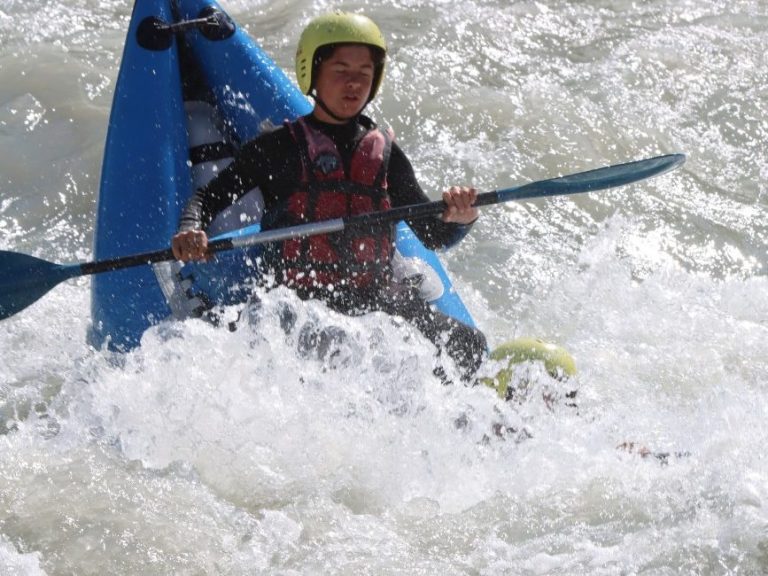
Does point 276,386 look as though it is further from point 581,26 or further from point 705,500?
point 581,26

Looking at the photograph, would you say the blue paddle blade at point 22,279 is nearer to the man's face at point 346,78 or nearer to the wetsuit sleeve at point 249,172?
the wetsuit sleeve at point 249,172

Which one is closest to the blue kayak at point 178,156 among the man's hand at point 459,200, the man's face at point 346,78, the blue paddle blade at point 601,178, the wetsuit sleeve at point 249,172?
the wetsuit sleeve at point 249,172

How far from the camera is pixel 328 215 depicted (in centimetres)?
341

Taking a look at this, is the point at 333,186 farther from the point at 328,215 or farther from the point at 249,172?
the point at 249,172

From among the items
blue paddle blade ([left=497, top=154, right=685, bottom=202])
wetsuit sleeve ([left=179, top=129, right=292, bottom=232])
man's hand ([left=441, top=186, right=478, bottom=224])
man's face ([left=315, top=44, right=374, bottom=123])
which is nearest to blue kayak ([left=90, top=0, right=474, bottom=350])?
wetsuit sleeve ([left=179, top=129, right=292, bottom=232])

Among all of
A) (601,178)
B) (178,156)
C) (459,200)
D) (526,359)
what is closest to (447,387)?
(526,359)

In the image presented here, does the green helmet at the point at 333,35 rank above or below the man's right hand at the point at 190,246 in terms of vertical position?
above

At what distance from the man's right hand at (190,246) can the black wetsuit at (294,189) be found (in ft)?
0.38

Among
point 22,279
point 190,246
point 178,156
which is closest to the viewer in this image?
point 190,246

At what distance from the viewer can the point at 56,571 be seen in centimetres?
287

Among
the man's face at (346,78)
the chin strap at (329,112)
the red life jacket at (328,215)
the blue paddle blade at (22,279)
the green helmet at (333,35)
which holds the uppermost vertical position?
the green helmet at (333,35)

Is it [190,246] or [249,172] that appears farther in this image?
[249,172]

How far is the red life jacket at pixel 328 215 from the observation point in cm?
339

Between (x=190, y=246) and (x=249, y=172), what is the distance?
33cm
